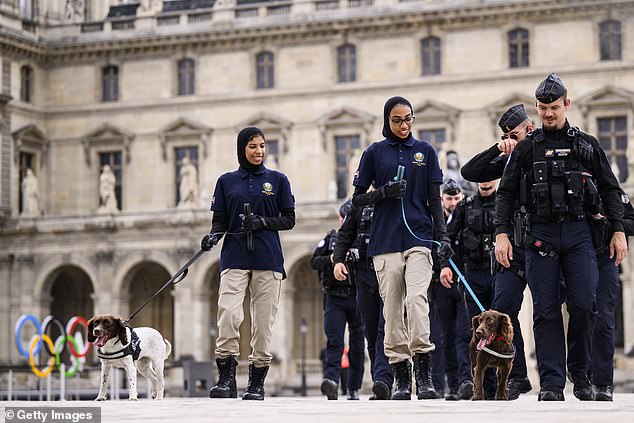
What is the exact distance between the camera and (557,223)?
12555mm

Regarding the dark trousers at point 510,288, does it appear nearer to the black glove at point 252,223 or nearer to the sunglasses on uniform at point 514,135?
the sunglasses on uniform at point 514,135

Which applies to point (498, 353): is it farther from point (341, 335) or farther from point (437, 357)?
point (341, 335)

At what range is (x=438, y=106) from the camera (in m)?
52.3

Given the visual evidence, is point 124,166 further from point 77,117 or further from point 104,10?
point 104,10

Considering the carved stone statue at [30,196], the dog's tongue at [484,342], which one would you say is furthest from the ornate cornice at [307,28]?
the dog's tongue at [484,342]

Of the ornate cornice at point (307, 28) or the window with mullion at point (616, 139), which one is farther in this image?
the ornate cornice at point (307, 28)

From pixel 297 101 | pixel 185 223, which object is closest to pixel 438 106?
pixel 297 101

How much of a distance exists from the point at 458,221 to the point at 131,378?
4019 millimetres

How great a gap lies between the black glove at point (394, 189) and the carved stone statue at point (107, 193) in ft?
133

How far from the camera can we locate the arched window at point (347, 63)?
54.2m

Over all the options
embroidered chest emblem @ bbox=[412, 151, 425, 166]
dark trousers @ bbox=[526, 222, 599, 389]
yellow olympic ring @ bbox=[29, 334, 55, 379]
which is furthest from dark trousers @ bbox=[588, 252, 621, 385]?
yellow olympic ring @ bbox=[29, 334, 55, 379]

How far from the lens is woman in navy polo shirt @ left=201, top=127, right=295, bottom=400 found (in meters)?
14.2

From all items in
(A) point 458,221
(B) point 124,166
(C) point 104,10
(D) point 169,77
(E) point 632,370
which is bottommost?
(E) point 632,370

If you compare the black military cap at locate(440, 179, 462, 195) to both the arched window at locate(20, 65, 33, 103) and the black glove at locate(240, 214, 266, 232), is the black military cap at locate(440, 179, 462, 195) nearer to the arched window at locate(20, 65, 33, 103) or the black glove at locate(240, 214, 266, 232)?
the black glove at locate(240, 214, 266, 232)
